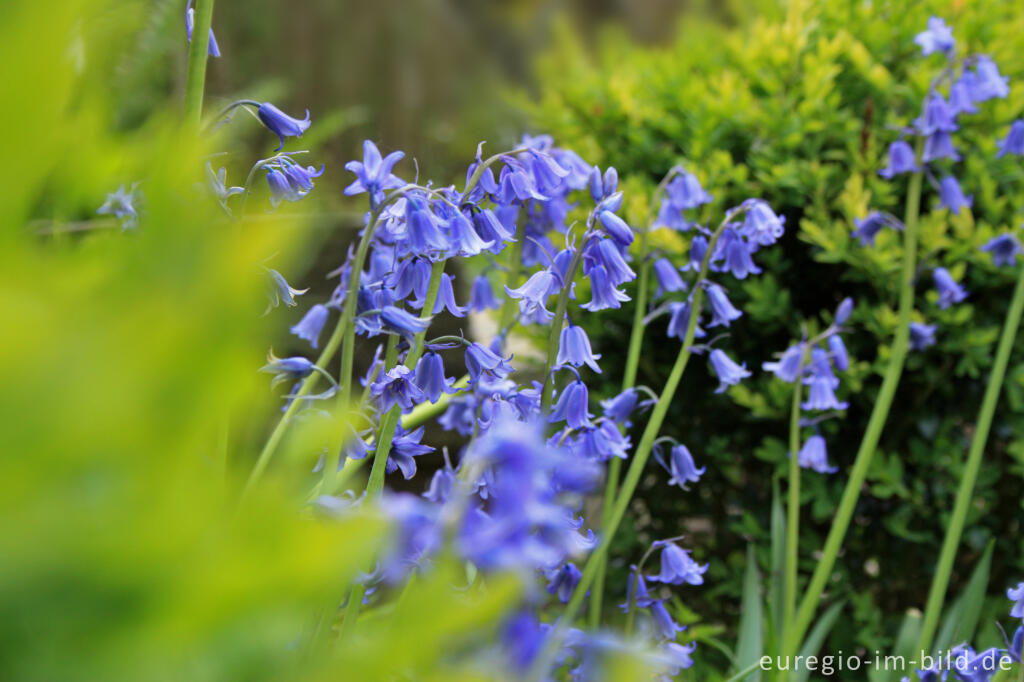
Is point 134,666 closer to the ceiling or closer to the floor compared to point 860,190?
closer to the floor

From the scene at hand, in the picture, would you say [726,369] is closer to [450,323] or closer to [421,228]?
[421,228]

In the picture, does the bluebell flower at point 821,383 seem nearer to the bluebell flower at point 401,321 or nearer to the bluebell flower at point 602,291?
the bluebell flower at point 602,291

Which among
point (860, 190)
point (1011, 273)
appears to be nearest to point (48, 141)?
point (860, 190)

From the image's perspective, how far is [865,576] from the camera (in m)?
2.24

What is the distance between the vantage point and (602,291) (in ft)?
4.14

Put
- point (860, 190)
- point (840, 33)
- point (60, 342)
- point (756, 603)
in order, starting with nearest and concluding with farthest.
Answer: point (60, 342) → point (756, 603) → point (860, 190) → point (840, 33)

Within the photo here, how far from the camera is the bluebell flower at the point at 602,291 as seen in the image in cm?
124

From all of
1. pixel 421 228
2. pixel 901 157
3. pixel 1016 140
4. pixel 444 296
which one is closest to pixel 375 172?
pixel 421 228

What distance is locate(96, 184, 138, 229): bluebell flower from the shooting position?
1.30 meters

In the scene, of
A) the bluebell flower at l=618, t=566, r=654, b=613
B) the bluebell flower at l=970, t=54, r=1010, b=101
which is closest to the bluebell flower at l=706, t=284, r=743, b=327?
the bluebell flower at l=618, t=566, r=654, b=613

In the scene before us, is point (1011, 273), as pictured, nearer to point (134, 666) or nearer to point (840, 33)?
point (840, 33)

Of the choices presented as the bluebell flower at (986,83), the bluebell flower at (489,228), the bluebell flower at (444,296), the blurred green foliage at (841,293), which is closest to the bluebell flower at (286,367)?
the bluebell flower at (444,296)

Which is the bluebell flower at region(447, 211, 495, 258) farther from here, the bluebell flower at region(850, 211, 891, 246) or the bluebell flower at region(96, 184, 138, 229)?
the bluebell flower at region(850, 211, 891, 246)

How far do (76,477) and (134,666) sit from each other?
0.07 metres
